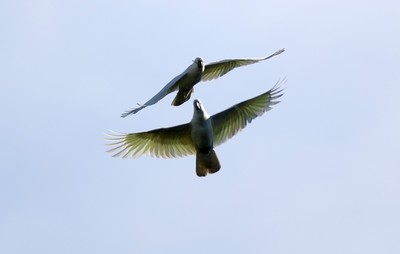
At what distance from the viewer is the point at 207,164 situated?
27156 mm

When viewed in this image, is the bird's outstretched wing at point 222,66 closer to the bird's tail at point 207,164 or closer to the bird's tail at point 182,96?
the bird's tail at point 182,96

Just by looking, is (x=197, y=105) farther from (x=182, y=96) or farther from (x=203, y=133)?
(x=182, y=96)

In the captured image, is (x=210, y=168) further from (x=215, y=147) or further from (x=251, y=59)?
(x=251, y=59)

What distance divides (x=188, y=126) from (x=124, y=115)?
2216 mm

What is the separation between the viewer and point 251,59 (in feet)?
96.1

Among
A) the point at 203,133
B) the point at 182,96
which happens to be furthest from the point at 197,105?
the point at 182,96

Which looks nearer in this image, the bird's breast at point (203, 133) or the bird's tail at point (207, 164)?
the bird's breast at point (203, 133)

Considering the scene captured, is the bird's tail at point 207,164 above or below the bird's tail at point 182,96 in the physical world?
below

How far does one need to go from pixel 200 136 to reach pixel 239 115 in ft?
4.24

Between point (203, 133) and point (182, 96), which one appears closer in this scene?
point (203, 133)

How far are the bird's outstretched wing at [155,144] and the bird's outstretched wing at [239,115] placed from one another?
637 millimetres

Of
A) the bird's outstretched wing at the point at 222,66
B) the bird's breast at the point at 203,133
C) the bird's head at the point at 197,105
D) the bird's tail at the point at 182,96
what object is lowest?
the bird's breast at the point at 203,133

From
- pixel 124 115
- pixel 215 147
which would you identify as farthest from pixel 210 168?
pixel 124 115

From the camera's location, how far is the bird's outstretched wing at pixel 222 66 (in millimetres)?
29203
